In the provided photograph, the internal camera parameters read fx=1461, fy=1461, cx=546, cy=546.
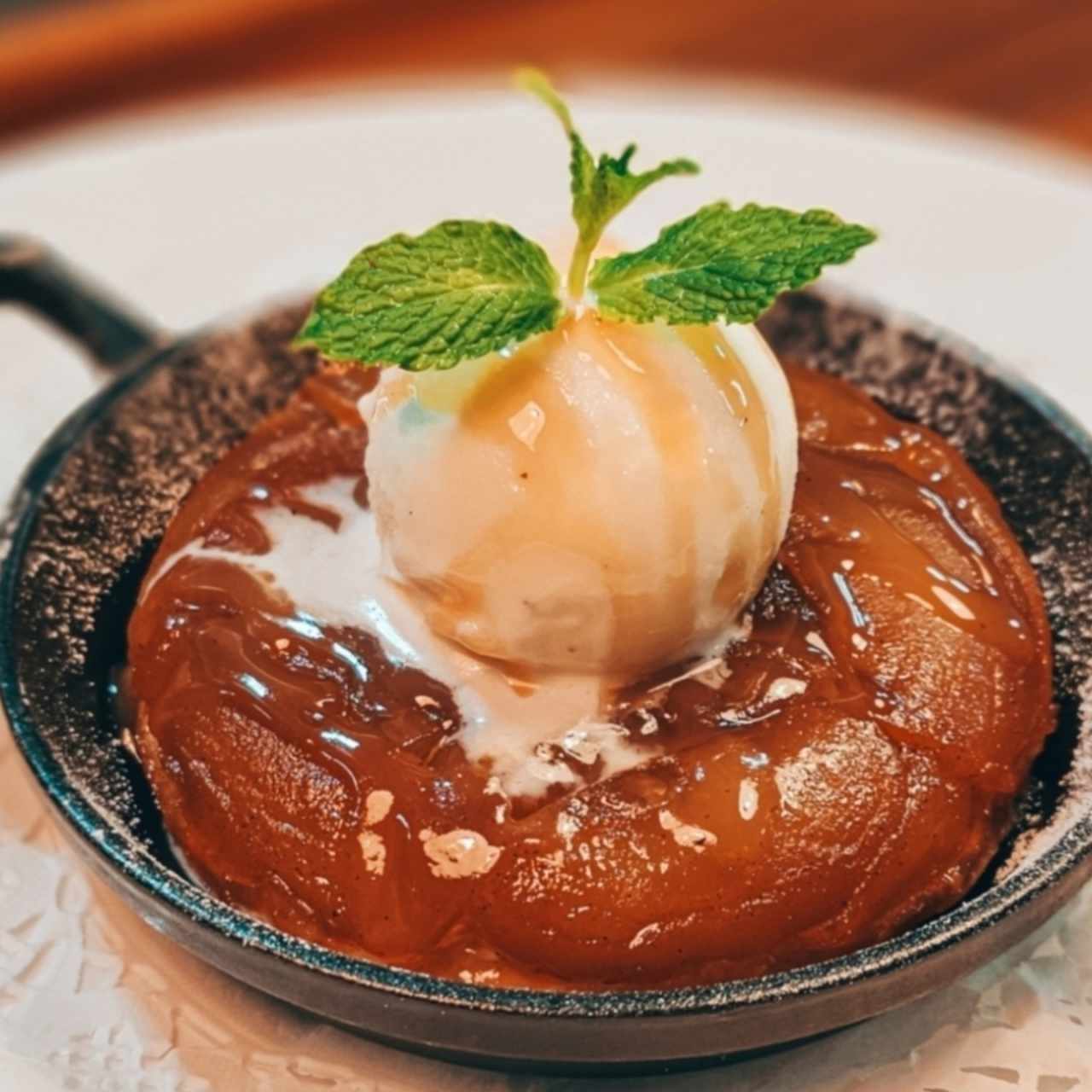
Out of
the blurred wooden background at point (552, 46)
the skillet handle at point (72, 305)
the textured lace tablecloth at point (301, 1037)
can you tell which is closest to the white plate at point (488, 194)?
the skillet handle at point (72, 305)

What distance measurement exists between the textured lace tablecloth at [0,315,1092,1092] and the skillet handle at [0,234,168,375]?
2.43ft

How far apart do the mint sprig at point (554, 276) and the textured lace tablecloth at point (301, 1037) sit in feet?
1.55

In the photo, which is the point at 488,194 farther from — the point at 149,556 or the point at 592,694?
the point at 592,694

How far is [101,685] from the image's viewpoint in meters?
1.24

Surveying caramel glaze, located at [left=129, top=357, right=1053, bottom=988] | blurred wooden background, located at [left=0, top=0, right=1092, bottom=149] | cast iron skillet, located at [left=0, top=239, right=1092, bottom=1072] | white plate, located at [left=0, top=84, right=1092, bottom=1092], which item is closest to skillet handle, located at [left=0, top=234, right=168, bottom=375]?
cast iron skillet, located at [left=0, top=239, right=1092, bottom=1072]

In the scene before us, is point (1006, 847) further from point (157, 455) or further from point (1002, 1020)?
point (157, 455)

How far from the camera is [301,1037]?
1130 mm

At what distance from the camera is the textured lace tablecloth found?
110 cm

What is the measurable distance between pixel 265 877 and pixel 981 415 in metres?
0.84

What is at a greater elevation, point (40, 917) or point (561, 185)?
point (561, 185)

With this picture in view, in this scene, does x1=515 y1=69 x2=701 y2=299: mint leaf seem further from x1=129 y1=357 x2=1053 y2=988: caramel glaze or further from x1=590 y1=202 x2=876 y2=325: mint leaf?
x1=129 y1=357 x2=1053 y2=988: caramel glaze

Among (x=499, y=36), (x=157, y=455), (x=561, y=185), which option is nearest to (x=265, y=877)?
(x=157, y=455)

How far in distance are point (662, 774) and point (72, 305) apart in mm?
1029

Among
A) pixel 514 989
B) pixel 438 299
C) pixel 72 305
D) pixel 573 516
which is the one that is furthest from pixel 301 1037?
pixel 72 305
